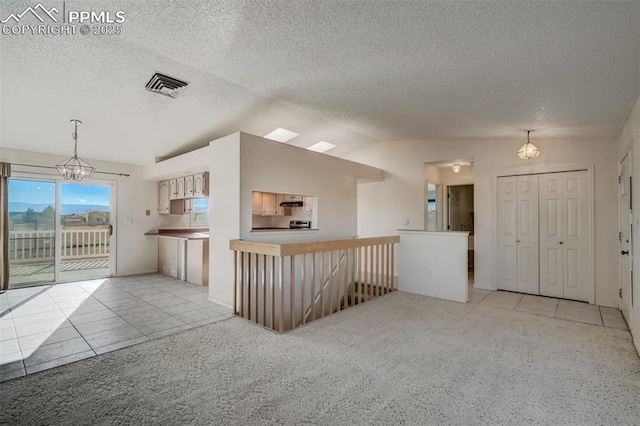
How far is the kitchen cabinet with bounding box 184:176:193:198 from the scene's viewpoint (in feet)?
19.7

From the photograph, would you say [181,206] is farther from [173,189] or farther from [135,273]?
[135,273]

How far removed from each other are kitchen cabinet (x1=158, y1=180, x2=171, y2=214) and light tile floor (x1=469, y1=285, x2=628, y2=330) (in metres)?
6.50

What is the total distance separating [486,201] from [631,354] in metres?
3.12

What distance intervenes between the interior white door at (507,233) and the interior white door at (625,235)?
140 centimetres

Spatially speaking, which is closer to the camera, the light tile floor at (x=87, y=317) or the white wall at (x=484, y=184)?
the light tile floor at (x=87, y=317)

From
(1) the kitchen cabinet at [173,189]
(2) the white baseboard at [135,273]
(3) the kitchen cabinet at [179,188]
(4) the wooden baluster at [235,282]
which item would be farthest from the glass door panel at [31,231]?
(4) the wooden baluster at [235,282]

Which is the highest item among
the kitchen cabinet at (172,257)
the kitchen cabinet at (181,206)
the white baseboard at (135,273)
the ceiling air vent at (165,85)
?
the ceiling air vent at (165,85)

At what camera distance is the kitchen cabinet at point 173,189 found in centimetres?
653

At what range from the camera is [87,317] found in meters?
3.77

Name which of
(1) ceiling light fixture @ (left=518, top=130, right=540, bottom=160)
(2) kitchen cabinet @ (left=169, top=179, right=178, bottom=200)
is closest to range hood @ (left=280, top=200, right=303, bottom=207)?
(2) kitchen cabinet @ (left=169, top=179, right=178, bottom=200)

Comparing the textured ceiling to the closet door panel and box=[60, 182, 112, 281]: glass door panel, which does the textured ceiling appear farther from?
box=[60, 182, 112, 281]: glass door panel

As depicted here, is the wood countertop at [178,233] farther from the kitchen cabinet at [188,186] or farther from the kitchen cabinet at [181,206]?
the kitchen cabinet at [188,186]

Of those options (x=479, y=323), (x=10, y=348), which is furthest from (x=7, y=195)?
(x=479, y=323)

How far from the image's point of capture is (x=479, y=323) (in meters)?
3.65
